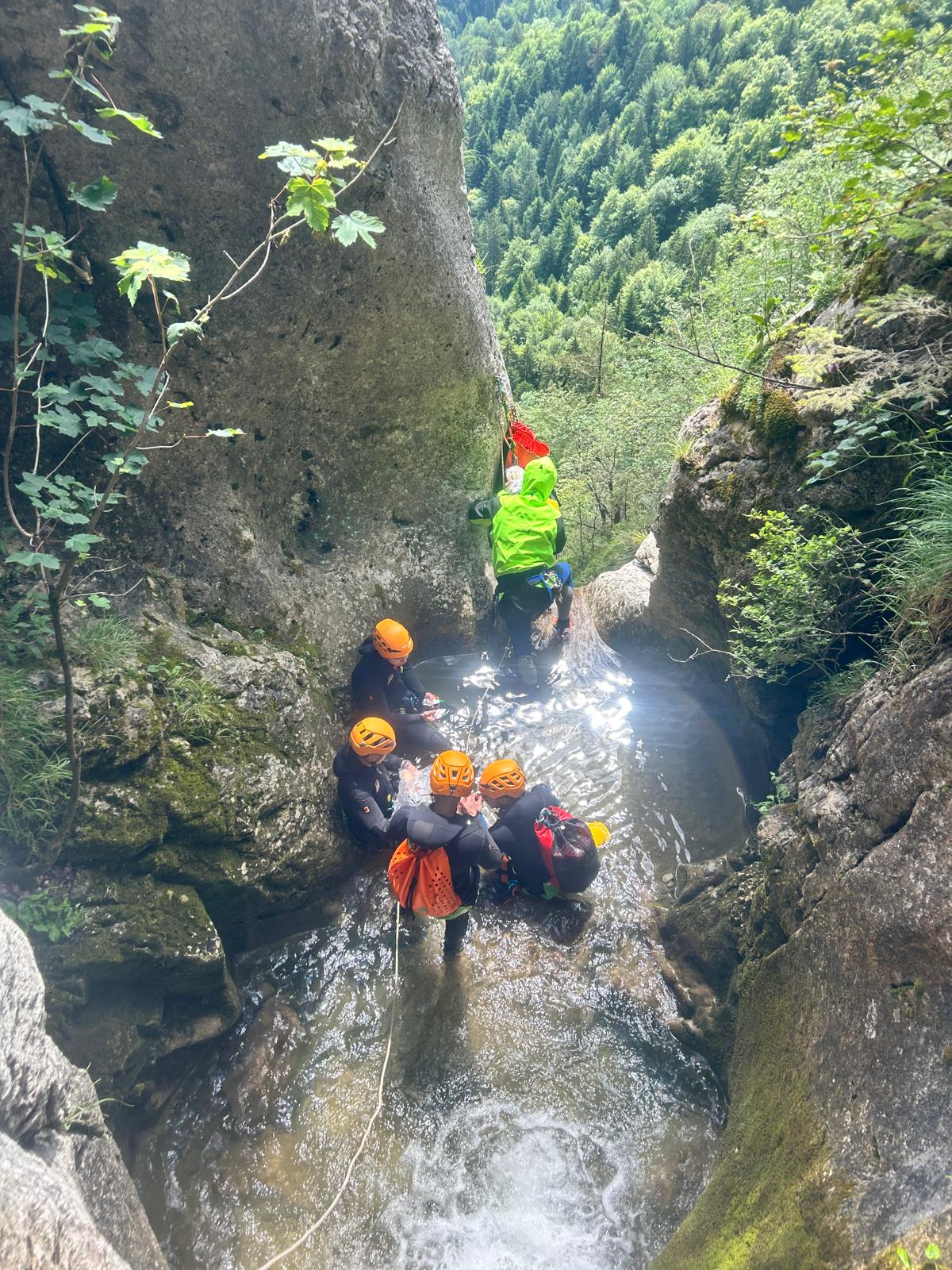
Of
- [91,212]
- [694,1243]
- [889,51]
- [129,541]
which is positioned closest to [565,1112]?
[694,1243]

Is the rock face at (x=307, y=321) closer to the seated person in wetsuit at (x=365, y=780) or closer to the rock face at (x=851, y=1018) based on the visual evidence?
the seated person in wetsuit at (x=365, y=780)

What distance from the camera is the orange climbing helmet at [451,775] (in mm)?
4734

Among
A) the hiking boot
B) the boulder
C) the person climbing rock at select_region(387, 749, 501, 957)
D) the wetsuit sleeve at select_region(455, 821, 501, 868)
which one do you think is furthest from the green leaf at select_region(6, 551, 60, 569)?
the hiking boot

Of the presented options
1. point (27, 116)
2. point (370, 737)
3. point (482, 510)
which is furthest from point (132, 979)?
point (482, 510)

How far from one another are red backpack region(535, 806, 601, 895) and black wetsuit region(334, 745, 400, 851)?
57.9 inches

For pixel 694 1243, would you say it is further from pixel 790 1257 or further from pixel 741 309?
pixel 741 309

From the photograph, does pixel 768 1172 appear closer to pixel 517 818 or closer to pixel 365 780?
pixel 517 818

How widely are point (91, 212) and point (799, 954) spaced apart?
7.04 metres

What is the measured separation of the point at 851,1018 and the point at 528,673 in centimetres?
558

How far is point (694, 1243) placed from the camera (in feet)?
11.1

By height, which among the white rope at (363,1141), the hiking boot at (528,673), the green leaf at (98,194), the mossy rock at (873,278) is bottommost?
the white rope at (363,1141)

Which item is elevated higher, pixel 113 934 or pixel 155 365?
pixel 155 365

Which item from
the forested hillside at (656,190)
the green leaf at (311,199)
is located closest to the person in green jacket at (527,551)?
the forested hillside at (656,190)

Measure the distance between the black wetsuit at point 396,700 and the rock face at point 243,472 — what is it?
316 millimetres
